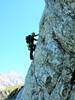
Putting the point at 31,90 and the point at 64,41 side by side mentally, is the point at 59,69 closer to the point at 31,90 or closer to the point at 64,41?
the point at 64,41

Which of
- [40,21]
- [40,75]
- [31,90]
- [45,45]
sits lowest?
[31,90]

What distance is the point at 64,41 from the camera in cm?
2806

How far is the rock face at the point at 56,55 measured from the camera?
27.5 m

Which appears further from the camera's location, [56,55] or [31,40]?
[31,40]

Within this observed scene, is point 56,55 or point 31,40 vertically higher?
point 31,40

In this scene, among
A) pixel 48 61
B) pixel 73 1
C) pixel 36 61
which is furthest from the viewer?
pixel 36 61

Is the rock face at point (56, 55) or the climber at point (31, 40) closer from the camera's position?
the rock face at point (56, 55)

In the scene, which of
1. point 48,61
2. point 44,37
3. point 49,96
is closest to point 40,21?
point 44,37

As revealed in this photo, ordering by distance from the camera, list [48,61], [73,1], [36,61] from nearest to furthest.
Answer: [73,1] < [48,61] < [36,61]

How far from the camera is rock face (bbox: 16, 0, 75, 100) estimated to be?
27500 millimetres

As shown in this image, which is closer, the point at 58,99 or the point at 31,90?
the point at 58,99

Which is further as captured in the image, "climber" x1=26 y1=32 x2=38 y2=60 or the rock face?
"climber" x1=26 y1=32 x2=38 y2=60

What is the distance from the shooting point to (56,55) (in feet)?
94.9

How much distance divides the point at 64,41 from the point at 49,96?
215 inches
